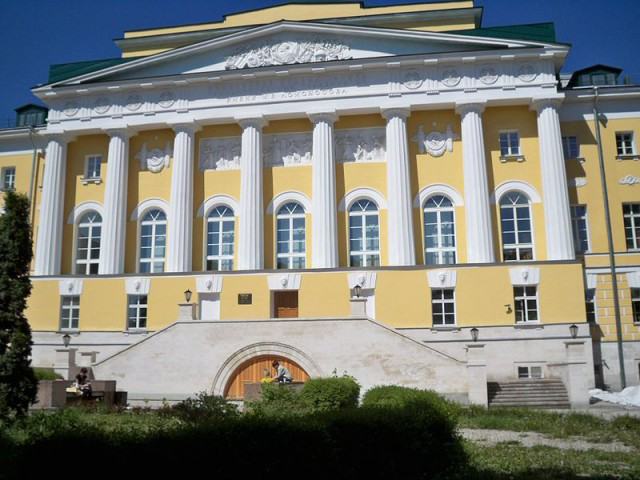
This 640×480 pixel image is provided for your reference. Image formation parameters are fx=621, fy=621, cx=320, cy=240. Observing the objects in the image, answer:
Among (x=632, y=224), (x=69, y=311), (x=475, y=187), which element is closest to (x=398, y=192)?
(x=475, y=187)

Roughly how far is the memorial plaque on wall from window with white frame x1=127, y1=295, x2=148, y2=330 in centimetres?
494

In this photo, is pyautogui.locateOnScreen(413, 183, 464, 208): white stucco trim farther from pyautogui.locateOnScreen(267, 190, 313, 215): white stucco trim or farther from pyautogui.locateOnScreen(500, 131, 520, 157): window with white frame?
pyautogui.locateOnScreen(267, 190, 313, 215): white stucco trim

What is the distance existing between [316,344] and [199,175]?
1290 cm

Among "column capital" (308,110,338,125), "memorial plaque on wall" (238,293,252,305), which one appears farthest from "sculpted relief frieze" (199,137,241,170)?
"memorial plaque on wall" (238,293,252,305)

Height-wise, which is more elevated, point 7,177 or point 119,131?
point 119,131

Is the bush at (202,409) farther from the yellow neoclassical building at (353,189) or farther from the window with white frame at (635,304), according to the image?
the window with white frame at (635,304)

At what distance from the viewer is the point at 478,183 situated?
29.1 meters

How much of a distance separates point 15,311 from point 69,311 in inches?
604

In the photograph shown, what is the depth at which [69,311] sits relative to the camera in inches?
1248

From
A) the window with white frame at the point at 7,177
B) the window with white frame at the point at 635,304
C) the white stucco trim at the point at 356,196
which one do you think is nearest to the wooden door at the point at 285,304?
the white stucco trim at the point at 356,196

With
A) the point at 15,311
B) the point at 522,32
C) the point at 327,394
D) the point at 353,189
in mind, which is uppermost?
the point at 522,32

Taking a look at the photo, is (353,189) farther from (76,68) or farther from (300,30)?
(76,68)

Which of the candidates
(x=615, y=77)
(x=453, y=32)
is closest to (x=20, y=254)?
(x=453, y=32)

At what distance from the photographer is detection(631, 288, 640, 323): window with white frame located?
96.3 ft
